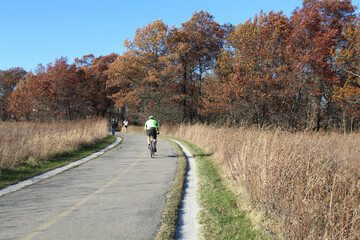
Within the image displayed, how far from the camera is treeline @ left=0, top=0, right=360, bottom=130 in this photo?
20.9 metres

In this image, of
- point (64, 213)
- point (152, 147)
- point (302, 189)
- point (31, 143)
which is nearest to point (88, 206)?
point (64, 213)

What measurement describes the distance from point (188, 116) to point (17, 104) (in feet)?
95.9

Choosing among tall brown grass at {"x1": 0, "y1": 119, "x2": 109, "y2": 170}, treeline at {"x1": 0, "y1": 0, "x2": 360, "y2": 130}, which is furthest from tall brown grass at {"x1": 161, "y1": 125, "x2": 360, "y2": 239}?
tall brown grass at {"x1": 0, "y1": 119, "x2": 109, "y2": 170}

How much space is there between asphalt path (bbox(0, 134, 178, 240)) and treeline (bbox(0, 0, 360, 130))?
24.0 ft

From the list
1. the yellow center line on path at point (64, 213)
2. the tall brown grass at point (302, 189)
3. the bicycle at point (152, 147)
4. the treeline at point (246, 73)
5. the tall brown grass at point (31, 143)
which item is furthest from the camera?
the treeline at point (246, 73)

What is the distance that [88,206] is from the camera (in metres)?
5.19

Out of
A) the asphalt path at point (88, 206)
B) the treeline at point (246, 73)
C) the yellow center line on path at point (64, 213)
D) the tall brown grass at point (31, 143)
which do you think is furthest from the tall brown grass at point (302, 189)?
the tall brown grass at point (31, 143)

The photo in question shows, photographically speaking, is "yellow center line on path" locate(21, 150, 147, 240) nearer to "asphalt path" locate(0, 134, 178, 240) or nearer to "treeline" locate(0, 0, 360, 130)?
"asphalt path" locate(0, 134, 178, 240)

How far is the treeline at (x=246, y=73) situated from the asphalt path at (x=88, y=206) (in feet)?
24.0

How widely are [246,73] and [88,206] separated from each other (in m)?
20.2

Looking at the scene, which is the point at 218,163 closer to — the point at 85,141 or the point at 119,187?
the point at 119,187

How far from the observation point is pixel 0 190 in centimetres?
635

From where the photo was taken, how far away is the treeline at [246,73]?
68.4 ft

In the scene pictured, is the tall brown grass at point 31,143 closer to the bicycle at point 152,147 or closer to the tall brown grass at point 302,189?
the bicycle at point 152,147
